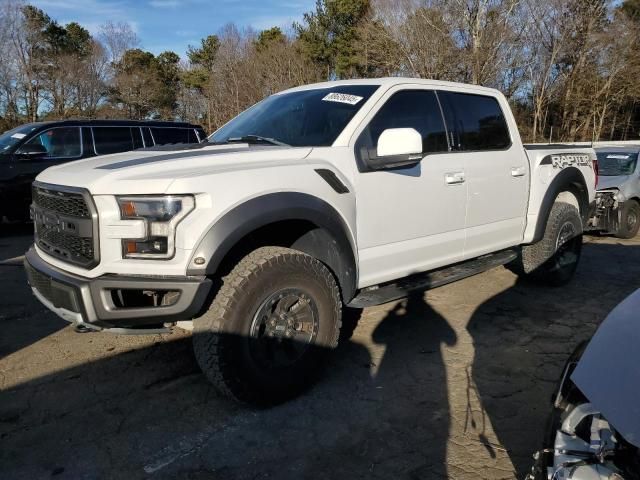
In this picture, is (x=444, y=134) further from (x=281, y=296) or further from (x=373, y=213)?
(x=281, y=296)

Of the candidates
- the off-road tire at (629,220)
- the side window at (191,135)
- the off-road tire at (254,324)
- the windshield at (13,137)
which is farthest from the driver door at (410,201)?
the windshield at (13,137)

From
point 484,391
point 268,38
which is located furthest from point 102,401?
point 268,38

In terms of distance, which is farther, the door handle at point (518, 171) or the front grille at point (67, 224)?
the door handle at point (518, 171)

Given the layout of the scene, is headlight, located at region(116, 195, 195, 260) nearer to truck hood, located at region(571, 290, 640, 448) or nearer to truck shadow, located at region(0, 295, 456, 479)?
truck shadow, located at region(0, 295, 456, 479)

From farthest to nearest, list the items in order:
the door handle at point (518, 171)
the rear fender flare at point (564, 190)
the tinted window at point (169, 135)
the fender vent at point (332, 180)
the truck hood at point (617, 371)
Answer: the tinted window at point (169, 135) < the rear fender flare at point (564, 190) < the door handle at point (518, 171) < the fender vent at point (332, 180) < the truck hood at point (617, 371)

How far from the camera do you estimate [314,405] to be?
3.05 m

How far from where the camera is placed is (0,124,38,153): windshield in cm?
830

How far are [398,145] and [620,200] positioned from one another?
6.62 metres

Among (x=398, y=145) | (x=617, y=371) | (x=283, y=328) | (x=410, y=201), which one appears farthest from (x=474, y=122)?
(x=617, y=371)

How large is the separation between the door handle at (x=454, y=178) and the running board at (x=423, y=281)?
71 centimetres

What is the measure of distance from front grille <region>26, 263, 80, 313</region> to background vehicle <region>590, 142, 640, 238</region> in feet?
26.2

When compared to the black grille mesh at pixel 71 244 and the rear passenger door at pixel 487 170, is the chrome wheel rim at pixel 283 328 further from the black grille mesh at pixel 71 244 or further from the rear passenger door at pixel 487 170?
the rear passenger door at pixel 487 170

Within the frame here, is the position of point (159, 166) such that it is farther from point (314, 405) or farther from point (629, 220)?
point (629, 220)

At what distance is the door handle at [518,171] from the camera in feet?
15.0
